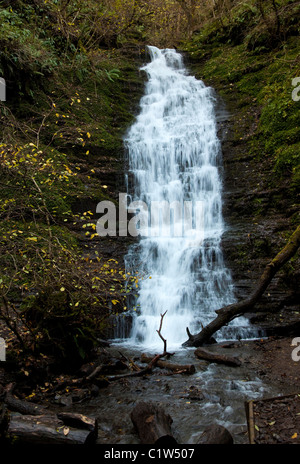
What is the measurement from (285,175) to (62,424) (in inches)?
382

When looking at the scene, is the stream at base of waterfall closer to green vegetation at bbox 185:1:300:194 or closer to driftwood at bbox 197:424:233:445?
driftwood at bbox 197:424:233:445

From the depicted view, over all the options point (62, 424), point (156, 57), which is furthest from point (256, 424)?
point (156, 57)

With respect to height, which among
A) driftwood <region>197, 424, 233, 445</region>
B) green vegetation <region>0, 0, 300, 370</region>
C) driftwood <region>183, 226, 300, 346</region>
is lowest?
driftwood <region>197, 424, 233, 445</region>

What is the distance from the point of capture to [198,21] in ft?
74.3

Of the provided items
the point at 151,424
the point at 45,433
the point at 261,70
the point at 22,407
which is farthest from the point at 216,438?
the point at 261,70

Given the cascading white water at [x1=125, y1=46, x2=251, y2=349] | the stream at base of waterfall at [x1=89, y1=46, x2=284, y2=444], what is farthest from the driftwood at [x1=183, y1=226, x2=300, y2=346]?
the cascading white water at [x1=125, y1=46, x2=251, y2=349]

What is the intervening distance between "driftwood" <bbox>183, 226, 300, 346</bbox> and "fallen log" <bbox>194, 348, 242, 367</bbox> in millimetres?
683

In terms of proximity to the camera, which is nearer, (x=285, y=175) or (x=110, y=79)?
(x=285, y=175)

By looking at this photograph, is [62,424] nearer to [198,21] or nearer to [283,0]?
[283,0]

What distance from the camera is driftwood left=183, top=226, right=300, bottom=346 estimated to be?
6184 millimetres

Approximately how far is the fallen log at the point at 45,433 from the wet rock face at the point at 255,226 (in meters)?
5.78

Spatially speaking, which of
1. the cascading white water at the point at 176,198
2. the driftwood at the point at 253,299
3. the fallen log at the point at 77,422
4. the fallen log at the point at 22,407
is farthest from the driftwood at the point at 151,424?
the cascading white water at the point at 176,198

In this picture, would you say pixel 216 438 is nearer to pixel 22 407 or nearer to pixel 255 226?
pixel 22 407

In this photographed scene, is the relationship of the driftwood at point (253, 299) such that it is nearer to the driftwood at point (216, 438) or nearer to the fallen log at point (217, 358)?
the fallen log at point (217, 358)
